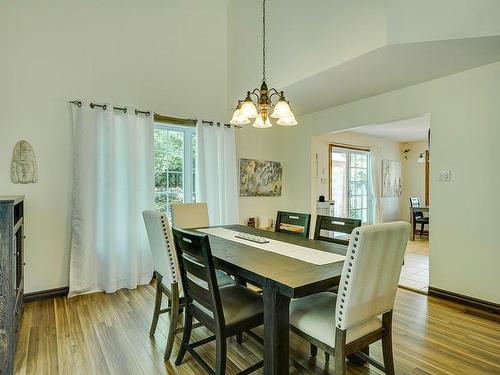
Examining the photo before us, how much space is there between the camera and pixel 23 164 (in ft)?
9.30

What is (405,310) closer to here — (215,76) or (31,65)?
(215,76)

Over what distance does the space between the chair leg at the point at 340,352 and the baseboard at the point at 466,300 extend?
2.23 m

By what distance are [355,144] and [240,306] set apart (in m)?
5.10

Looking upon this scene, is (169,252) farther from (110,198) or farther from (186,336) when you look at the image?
(110,198)

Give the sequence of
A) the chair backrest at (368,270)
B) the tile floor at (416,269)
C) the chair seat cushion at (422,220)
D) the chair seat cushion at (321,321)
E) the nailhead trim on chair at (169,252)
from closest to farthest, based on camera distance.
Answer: the chair backrest at (368,270) < the chair seat cushion at (321,321) < the nailhead trim on chair at (169,252) < the tile floor at (416,269) < the chair seat cushion at (422,220)

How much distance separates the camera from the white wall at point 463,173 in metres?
2.64

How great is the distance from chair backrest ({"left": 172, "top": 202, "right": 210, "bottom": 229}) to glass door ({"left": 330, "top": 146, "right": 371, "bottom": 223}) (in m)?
3.17

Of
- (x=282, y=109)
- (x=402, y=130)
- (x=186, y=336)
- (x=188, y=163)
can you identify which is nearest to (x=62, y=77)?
(x=188, y=163)

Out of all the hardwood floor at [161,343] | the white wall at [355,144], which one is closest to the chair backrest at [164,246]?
the hardwood floor at [161,343]

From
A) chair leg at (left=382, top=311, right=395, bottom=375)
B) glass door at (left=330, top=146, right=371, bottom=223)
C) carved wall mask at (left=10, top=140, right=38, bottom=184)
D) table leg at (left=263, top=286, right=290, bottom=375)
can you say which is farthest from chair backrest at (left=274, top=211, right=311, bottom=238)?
glass door at (left=330, top=146, right=371, bottom=223)

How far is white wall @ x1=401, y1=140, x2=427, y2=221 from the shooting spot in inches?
274

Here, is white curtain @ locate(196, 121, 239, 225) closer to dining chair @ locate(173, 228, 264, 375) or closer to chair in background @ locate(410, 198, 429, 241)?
dining chair @ locate(173, 228, 264, 375)

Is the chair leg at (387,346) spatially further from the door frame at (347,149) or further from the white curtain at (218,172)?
the door frame at (347,149)

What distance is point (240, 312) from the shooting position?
1.68 meters
